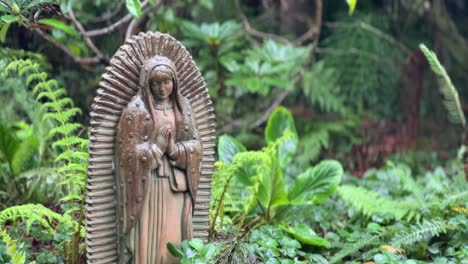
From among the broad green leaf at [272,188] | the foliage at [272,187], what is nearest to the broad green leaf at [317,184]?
the foliage at [272,187]

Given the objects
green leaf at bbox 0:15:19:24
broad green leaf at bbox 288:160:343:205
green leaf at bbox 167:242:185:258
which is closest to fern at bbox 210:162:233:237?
green leaf at bbox 167:242:185:258

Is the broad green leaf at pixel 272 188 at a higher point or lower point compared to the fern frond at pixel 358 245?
higher

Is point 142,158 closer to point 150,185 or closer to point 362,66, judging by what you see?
point 150,185

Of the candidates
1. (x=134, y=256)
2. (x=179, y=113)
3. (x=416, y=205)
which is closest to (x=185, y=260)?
(x=134, y=256)

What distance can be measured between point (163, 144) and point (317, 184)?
146 centimetres

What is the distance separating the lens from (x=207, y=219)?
3121 millimetres

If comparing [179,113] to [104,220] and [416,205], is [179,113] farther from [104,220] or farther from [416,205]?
[416,205]

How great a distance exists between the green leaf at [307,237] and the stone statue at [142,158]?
0.81 meters

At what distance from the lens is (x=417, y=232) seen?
3.45m

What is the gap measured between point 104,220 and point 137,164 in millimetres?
306

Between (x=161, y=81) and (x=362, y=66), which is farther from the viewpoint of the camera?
(x=362, y=66)

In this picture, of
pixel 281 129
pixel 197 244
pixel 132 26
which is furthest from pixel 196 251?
pixel 132 26

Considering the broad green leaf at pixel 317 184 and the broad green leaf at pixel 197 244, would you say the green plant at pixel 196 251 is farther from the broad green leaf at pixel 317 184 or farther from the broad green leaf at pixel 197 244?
the broad green leaf at pixel 317 184

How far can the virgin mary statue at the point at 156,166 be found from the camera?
2725 millimetres
